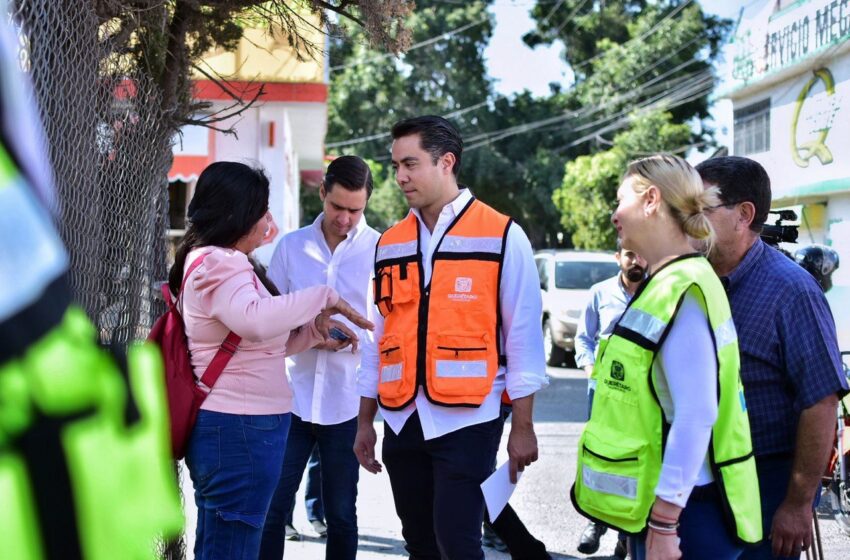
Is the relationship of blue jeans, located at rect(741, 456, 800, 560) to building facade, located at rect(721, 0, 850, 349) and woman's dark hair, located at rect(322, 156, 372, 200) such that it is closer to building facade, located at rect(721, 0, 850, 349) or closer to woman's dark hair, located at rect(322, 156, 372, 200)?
woman's dark hair, located at rect(322, 156, 372, 200)

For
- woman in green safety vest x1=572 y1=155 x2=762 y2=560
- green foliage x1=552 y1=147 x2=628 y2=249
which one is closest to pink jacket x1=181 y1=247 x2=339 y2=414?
woman in green safety vest x1=572 y1=155 x2=762 y2=560

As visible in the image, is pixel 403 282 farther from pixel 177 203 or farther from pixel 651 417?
pixel 177 203

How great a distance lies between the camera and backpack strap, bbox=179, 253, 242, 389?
10.8ft

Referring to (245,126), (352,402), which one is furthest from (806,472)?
(245,126)

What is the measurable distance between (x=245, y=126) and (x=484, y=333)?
1292 centimetres

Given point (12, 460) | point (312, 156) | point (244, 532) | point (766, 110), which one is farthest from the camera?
point (312, 156)

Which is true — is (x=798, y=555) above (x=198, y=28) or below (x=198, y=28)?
below

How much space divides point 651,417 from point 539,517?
4540 millimetres

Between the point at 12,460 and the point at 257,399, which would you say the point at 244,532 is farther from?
the point at 12,460

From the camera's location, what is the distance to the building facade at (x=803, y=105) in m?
16.6

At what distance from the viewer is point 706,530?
2723 millimetres

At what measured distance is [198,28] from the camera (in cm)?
530

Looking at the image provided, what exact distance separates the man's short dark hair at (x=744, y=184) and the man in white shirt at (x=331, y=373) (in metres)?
1.80

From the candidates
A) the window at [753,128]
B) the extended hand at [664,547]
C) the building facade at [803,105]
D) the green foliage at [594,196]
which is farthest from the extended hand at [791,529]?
the green foliage at [594,196]
